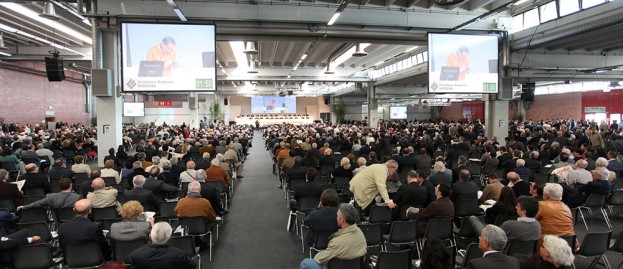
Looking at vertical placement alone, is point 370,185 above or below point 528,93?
below

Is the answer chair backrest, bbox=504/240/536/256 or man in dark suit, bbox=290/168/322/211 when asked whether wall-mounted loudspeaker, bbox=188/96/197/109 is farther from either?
chair backrest, bbox=504/240/536/256

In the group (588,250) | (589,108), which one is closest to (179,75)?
(588,250)

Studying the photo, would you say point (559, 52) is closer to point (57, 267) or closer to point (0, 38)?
point (57, 267)

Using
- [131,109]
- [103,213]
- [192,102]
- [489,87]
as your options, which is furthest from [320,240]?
[131,109]

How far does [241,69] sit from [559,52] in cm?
1804

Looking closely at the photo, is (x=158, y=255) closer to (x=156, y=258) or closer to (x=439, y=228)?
(x=156, y=258)

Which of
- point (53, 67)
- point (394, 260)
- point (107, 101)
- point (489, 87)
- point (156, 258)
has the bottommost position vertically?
point (394, 260)

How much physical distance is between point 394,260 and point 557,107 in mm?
39261

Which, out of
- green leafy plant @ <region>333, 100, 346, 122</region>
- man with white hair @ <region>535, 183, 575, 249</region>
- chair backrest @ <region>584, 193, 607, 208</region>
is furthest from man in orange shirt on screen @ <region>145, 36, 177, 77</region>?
green leafy plant @ <region>333, 100, 346, 122</region>

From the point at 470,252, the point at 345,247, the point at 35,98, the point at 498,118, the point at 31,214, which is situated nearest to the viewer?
the point at 345,247

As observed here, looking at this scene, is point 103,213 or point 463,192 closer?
point 103,213

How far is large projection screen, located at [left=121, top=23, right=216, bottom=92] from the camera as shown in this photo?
9703mm

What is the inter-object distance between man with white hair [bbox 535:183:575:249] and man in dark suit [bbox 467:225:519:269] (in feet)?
5.73

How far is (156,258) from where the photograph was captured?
3395 mm
